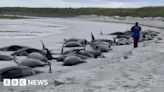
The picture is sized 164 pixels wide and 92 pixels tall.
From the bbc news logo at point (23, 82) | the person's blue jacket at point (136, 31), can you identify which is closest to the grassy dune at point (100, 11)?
the person's blue jacket at point (136, 31)

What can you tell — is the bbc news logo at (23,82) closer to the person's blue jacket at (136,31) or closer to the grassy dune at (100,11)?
the person's blue jacket at (136,31)

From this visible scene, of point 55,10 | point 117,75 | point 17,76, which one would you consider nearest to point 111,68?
point 117,75

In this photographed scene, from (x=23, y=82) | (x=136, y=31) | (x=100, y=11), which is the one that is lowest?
(x=100, y=11)

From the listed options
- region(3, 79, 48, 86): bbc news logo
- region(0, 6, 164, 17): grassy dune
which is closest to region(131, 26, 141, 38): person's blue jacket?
region(3, 79, 48, 86): bbc news logo

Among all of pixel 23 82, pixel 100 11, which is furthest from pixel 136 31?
pixel 100 11

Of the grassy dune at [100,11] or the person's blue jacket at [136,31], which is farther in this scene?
the grassy dune at [100,11]

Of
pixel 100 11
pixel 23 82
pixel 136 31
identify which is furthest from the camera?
pixel 100 11

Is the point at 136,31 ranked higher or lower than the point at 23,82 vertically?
lower

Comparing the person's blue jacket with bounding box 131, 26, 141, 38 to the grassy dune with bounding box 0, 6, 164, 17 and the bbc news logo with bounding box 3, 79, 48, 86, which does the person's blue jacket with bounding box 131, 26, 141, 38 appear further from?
the grassy dune with bounding box 0, 6, 164, 17

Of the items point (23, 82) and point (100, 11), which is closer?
point (23, 82)

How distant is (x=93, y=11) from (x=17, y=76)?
103 meters

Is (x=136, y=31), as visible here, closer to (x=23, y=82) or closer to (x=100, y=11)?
(x=23, y=82)

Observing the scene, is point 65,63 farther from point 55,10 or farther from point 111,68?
point 55,10

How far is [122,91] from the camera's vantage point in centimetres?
1012
